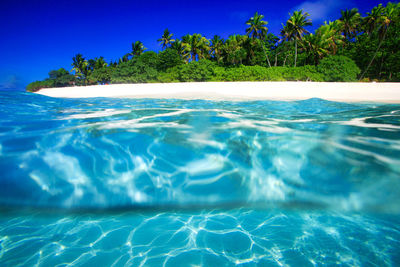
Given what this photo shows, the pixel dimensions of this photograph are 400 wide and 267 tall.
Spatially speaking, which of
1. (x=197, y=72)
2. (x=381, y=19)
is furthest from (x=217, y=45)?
(x=381, y=19)

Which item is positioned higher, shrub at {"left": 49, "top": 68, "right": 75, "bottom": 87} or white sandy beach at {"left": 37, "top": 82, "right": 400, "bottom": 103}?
shrub at {"left": 49, "top": 68, "right": 75, "bottom": 87}

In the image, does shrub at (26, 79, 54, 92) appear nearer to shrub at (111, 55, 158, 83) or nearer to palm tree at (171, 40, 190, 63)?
shrub at (111, 55, 158, 83)

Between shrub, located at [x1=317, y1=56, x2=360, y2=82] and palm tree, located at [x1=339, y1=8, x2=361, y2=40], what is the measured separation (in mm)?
17813

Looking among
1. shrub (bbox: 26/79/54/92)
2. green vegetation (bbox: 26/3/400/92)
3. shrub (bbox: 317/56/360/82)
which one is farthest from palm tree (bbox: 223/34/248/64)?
shrub (bbox: 26/79/54/92)

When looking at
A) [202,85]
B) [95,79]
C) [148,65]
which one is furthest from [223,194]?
[95,79]

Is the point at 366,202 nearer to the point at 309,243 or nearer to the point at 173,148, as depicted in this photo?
the point at 309,243

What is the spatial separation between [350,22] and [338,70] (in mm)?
21015

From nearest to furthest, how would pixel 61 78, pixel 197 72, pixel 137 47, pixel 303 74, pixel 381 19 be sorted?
pixel 303 74 → pixel 197 72 → pixel 381 19 → pixel 61 78 → pixel 137 47

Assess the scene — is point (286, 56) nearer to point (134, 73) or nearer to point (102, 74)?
point (134, 73)

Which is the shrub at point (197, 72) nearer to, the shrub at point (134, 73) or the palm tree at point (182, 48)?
the shrub at point (134, 73)

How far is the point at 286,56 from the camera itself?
101 ft

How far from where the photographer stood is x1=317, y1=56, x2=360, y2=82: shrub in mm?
18281

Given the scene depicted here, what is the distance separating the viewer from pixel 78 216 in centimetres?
222

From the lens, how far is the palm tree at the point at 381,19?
2292 centimetres
